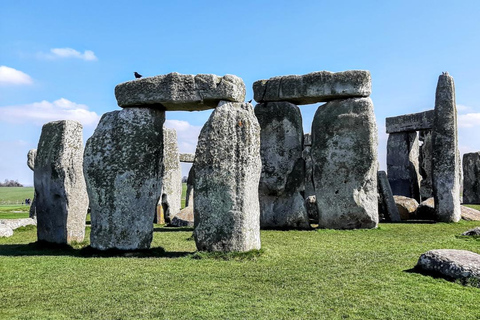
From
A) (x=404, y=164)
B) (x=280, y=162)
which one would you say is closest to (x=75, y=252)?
(x=280, y=162)

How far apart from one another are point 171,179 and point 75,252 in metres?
7.14

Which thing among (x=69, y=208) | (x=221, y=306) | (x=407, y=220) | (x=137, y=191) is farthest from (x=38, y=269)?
(x=407, y=220)

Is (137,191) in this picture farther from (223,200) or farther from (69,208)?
(69,208)

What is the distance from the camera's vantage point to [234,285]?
5398 millimetres

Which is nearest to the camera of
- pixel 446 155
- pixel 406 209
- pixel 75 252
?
pixel 75 252

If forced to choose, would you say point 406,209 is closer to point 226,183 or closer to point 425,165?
point 425,165

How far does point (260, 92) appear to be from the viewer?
1280cm

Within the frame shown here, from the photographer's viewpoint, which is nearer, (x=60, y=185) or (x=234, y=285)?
(x=234, y=285)

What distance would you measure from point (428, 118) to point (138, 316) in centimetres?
1663

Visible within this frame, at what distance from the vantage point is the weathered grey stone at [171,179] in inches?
591

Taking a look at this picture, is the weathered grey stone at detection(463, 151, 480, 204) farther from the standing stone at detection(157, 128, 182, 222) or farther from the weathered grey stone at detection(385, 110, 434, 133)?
the standing stone at detection(157, 128, 182, 222)

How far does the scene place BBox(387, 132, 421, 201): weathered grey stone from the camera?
63.6ft

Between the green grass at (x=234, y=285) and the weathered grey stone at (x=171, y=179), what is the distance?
669 cm

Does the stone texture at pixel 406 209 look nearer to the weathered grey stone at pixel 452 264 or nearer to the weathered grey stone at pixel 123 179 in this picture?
the weathered grey stone at pixel 452 264
